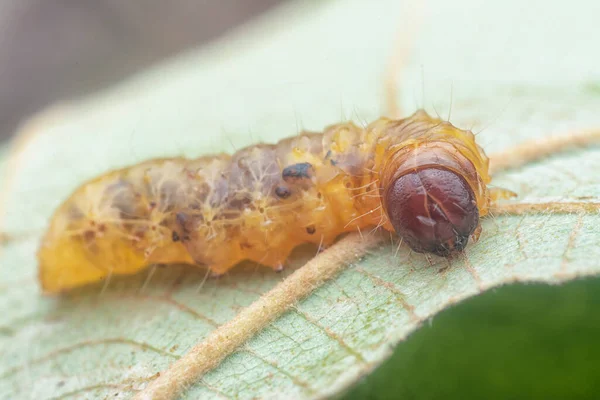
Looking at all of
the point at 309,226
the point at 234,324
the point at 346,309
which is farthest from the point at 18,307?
the point at 346,309

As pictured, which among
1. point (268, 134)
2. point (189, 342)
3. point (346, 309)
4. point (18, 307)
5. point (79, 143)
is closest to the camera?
point (346, 309)

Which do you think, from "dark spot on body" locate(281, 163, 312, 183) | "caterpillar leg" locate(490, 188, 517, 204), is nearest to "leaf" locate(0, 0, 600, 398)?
"caterpillar leg" locate(490, 188, 517, 204)

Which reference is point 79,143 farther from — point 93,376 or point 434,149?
point 434,149

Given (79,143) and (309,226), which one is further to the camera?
(79,143)

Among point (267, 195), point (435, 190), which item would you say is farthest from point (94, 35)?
point (435, 190)

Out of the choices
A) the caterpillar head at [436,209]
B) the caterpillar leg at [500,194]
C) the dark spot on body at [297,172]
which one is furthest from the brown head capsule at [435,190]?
the dark spot on body at [297,172]

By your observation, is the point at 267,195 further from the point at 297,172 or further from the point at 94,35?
the point at 94,35
